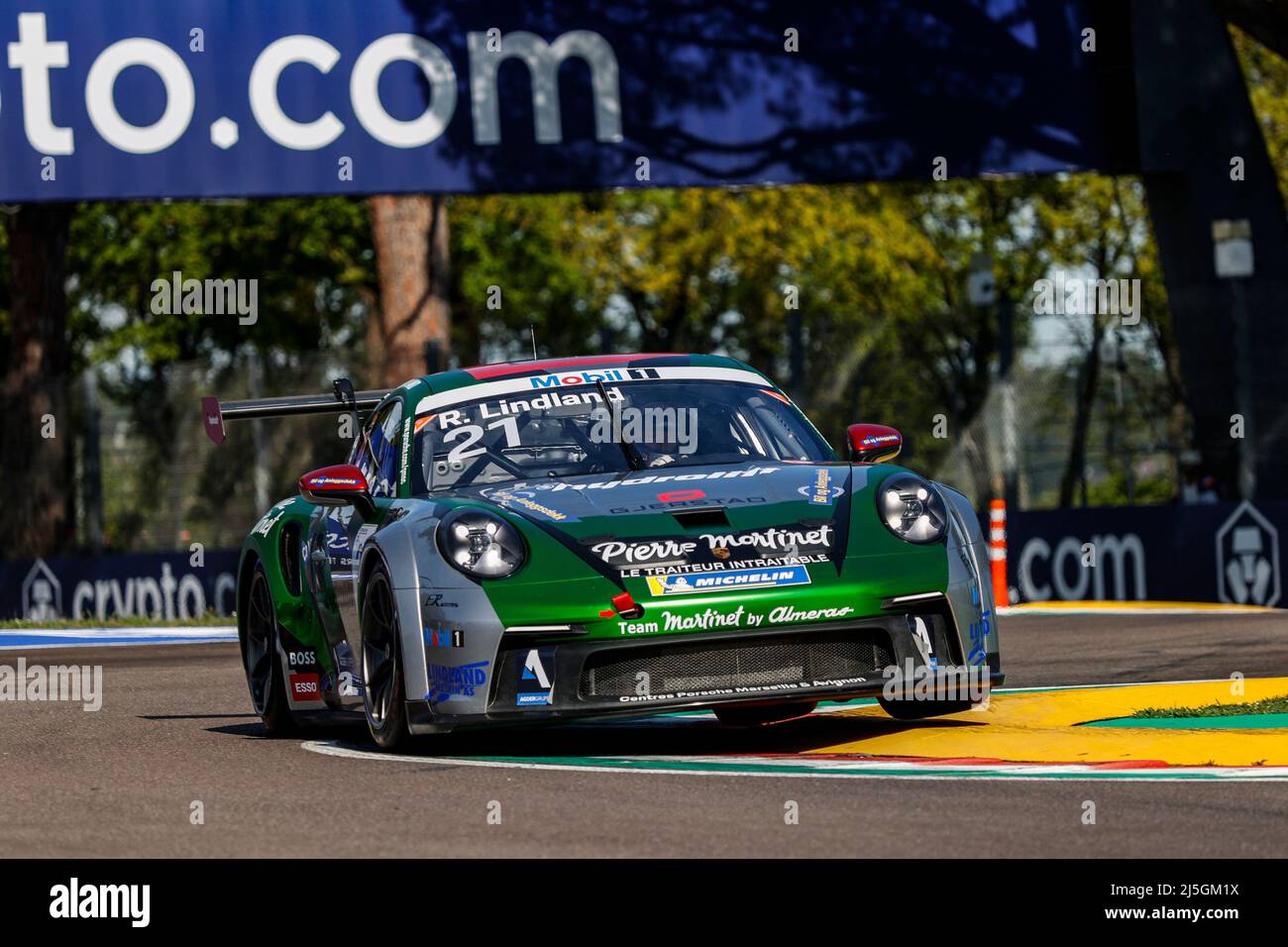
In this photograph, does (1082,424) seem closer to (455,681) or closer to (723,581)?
(723,581)

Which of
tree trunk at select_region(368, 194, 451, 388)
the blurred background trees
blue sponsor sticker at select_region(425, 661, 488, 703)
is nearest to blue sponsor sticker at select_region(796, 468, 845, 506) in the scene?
blue sponsor sticker at select_region(425, 661, 488, 703)

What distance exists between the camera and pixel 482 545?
294 inches

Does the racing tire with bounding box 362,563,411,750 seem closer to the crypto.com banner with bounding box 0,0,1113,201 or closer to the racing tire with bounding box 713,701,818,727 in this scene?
the racing tire with bounding box 713,701,818,727

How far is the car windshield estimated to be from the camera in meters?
8.37

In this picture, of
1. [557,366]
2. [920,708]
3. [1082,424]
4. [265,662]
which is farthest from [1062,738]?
[1082,424]

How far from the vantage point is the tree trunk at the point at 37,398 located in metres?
21.5

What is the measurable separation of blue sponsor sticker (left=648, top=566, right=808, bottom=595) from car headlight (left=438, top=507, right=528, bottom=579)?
46 cm

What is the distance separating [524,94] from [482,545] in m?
13.0

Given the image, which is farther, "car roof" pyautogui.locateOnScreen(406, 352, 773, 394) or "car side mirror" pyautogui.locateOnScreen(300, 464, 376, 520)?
"car roof" pyautogui.locateOnScreen(406, 352, 773, 394)
